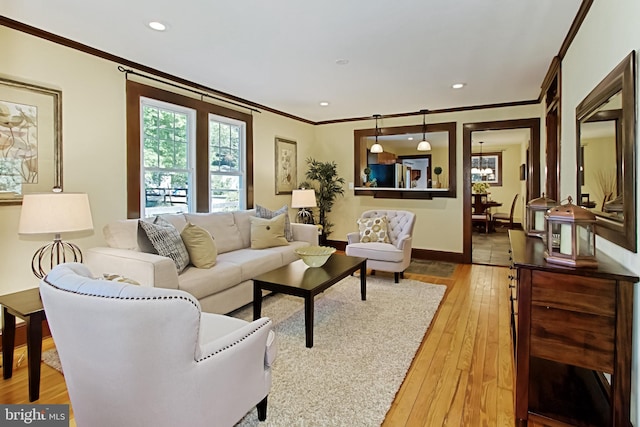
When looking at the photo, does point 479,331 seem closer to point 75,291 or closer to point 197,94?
point 75,291

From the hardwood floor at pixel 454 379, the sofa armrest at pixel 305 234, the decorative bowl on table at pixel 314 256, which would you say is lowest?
the hardwood floor at pixel 454 379

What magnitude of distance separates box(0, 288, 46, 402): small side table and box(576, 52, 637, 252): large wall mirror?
10.4 ft

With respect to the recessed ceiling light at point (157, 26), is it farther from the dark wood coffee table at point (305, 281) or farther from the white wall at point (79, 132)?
A: the dark wood coffee table at point (305, 281)

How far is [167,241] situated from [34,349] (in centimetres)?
113

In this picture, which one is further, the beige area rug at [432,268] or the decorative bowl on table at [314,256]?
the beige area rug at [432,268]

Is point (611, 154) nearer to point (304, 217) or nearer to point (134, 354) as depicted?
point (134, 354)

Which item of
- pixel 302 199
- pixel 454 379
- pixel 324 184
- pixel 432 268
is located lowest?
pixel 454 379

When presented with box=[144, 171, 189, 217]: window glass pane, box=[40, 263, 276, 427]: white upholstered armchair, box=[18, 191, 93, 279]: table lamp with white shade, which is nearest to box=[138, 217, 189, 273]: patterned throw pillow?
box=[18, 191, 93, 279]: table lamp with white shade

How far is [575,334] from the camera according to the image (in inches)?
65.6

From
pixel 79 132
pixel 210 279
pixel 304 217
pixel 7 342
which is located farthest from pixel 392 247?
pixel 7 342

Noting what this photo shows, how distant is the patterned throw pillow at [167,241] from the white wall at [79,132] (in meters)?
0.71

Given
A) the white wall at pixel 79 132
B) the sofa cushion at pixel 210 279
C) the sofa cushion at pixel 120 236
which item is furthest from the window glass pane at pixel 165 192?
the sofa cushion at pixel 210 279

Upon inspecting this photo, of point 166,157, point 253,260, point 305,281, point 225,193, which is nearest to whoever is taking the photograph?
point 305,281

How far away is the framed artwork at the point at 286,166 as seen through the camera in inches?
229
